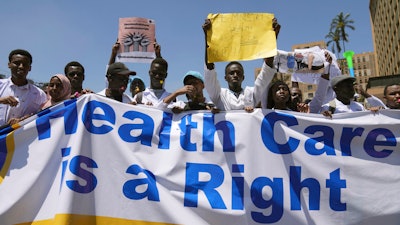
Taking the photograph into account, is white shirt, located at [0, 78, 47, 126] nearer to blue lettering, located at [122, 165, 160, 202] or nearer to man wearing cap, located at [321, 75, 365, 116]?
blue lettering, located at [122, 165, 160, 202]

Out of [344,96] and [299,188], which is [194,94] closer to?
[299,188]

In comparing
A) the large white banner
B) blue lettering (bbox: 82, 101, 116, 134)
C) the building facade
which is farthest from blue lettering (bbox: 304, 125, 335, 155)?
the building facade

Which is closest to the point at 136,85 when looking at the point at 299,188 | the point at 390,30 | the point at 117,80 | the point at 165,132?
the point at 117,80

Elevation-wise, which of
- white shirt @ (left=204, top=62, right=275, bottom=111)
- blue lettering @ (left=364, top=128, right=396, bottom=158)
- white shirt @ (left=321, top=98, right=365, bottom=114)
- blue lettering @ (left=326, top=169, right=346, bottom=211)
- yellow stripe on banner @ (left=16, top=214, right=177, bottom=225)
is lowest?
yellow stripe on banner @ (left=16, top=214, right=177, bottom=225)

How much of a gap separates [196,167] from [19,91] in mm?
2090

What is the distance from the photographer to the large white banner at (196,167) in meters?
2.92

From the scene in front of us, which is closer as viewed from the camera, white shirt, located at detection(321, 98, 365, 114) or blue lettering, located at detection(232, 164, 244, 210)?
blue lettering, located at detection(232, 164, 244, 210)

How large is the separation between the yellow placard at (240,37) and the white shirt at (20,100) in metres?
1.98

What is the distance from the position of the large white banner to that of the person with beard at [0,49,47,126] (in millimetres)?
365

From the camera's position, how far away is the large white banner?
2918mm

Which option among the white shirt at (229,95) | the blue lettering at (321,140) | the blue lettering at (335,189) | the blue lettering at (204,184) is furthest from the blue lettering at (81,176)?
the blue lettering at (335,189)

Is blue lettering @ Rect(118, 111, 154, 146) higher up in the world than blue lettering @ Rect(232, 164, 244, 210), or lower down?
higher up

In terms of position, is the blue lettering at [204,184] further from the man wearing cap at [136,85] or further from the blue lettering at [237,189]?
the man wearing cap at [136,85]

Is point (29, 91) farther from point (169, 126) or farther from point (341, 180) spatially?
point (341, 180)
